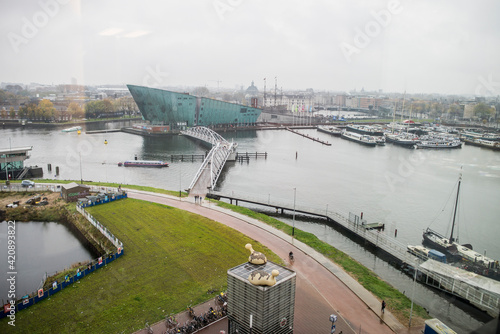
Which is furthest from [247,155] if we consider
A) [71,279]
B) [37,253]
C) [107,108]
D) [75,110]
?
[107,108]

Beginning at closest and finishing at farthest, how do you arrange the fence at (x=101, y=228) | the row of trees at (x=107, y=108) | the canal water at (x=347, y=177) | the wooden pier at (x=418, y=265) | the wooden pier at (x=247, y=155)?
the wooden pier at (x=418, y=265)
the fence at (x=101, y=228)
the canal water at (x=347, y=177)
the wooden pier at (x=247, y=155)
the row of trees at (x=107, y=108)

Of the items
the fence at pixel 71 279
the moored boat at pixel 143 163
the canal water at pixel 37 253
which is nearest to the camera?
the fence at pixel 71 279

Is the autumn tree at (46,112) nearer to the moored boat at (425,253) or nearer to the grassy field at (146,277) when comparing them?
the grassy field at (146,277)

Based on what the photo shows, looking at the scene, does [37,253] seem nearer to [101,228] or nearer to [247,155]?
[101,228]

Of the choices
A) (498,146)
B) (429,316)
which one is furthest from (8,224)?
(498,146)

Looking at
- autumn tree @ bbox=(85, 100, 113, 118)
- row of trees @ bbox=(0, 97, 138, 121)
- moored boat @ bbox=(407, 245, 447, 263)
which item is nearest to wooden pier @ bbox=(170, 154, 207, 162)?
moored boat @ bbox=(407, 245, 447, 263)

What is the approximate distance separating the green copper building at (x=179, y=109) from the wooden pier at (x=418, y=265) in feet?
108

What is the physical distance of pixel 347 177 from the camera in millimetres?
27984

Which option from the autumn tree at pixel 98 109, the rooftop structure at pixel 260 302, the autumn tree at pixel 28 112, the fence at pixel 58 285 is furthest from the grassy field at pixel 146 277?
the autumn tree at pixel 98 109

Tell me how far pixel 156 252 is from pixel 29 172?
18.8m

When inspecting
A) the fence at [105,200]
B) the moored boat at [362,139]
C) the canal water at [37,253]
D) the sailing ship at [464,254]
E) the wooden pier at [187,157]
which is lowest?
the canal water at [37,253]

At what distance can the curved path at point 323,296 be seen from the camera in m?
9.10

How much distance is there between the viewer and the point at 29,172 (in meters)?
26.4

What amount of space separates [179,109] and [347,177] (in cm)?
2994
